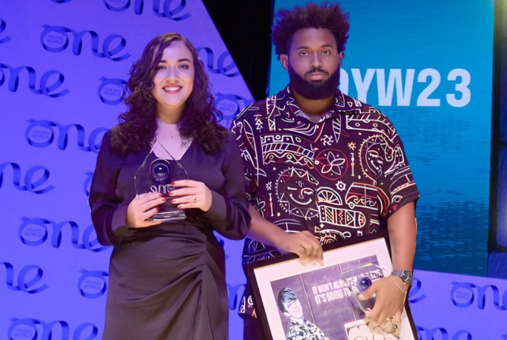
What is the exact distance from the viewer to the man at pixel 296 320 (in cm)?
208

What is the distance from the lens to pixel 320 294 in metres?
2.15

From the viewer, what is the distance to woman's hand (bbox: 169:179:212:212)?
198 centimetres

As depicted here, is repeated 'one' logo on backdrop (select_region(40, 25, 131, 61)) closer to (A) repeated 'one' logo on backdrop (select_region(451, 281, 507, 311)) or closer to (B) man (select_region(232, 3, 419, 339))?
(B) man (select_region(232, 3, 419, 339))

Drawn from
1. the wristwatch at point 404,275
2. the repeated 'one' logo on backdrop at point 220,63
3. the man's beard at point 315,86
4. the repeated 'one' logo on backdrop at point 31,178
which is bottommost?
the wristwatch at point 404,275

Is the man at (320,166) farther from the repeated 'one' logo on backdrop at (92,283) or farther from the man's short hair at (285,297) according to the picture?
the repeated 'one' logo on backdrop at (92,283)

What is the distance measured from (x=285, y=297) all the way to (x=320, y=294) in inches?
5.0

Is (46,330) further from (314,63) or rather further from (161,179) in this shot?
(314,63)

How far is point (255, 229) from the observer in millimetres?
2246

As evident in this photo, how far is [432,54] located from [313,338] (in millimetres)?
1889

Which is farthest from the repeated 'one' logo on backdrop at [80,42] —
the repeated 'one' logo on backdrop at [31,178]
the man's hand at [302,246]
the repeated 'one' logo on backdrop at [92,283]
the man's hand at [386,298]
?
the man's hand at [386,298]

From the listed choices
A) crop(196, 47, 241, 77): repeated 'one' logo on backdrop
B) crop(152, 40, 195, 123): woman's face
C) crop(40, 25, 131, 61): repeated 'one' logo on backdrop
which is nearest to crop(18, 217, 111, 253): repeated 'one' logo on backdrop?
crop(40, 25, 131, 61): repeated 'one' logo on backdrop

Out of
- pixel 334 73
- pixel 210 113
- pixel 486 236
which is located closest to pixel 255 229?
pixel 210 113

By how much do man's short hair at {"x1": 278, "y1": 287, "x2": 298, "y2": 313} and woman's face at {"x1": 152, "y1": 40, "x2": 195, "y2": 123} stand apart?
2.38ft

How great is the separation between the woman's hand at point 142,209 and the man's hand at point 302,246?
465 millimetres
